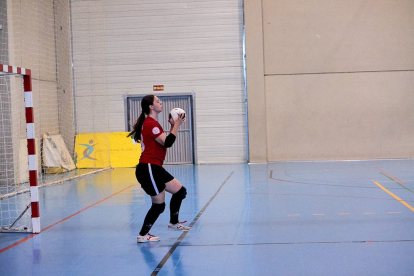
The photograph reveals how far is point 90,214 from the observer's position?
31.1 ft

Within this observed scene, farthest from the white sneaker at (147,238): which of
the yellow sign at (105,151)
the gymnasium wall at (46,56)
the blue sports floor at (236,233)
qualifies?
the yellow sign at (105,151)

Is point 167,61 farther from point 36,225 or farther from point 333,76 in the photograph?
point 36,225

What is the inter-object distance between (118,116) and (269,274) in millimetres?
16325

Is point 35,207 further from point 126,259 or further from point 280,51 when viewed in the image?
point 280,51

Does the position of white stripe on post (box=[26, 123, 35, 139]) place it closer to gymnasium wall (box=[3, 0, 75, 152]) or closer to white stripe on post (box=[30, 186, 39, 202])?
white stripe on post (box=[30, 186, 39, 202])

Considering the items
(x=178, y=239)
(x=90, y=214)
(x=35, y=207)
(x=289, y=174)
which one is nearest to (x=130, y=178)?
(x=289, y=174)

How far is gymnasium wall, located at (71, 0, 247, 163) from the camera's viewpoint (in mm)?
20328

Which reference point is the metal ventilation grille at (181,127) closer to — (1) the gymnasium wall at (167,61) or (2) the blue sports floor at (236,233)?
(1) the gymnasium wall at (167,61)

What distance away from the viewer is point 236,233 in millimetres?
7297

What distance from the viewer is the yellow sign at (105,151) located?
20078 millimetres

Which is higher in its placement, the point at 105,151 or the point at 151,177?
the point at 151,177

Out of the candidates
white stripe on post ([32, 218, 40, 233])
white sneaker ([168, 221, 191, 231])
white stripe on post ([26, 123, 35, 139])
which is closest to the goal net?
white stripe on post ([32, 218, 40, 233])

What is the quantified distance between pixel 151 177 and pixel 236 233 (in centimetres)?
158

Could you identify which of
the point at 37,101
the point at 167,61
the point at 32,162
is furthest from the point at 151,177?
the point at 167,61
